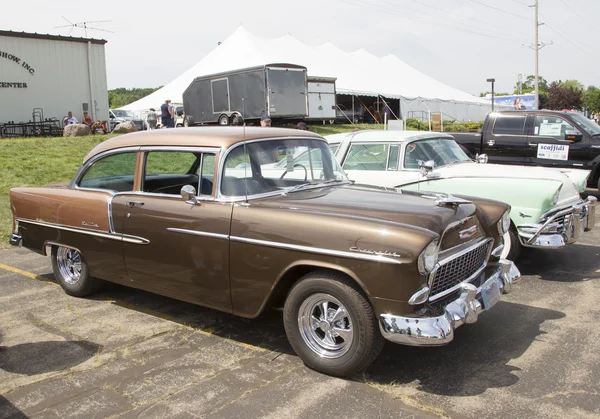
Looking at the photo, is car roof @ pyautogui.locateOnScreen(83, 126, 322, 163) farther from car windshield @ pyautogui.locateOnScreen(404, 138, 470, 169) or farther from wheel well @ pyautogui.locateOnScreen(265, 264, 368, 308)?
car windshield @ pyautogui.locateOnScreen(404, 138, 470, 169)

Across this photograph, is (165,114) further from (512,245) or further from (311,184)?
(311,184)

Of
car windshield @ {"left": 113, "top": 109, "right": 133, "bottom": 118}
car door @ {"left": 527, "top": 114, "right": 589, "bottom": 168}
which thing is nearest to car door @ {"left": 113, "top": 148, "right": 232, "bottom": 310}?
car door @ {"left": 527, "top": 114, "right": 589, "bottom": 168}

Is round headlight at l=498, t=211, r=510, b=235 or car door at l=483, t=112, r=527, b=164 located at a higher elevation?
car door at l=483, t=112, r=527, b=164

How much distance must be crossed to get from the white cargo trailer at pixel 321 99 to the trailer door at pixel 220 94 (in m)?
3.93

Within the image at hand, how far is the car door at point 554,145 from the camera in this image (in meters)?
10.7

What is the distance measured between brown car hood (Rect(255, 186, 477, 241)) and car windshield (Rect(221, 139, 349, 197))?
0.16 meters

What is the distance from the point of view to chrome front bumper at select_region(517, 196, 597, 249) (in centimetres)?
598

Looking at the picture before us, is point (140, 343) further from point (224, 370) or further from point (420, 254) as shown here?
point (420, 254)

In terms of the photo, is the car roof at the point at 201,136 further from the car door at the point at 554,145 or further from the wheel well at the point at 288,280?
the car door at the point at 554,145

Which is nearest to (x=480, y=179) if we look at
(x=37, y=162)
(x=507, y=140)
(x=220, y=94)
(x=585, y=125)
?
(x=507, y=140)

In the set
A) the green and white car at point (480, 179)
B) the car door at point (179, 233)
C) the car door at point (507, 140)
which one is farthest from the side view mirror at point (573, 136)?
the car door at point (179, 233)

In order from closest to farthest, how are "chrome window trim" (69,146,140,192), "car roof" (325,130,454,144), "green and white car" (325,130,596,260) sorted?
1. "chrome window trim" (69,146,140,192)
2. "green and white car" (325,130,596,260)
3. "car roof" (325,130,454,144)

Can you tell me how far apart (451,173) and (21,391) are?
5.43 metres

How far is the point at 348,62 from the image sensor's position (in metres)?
36.4
